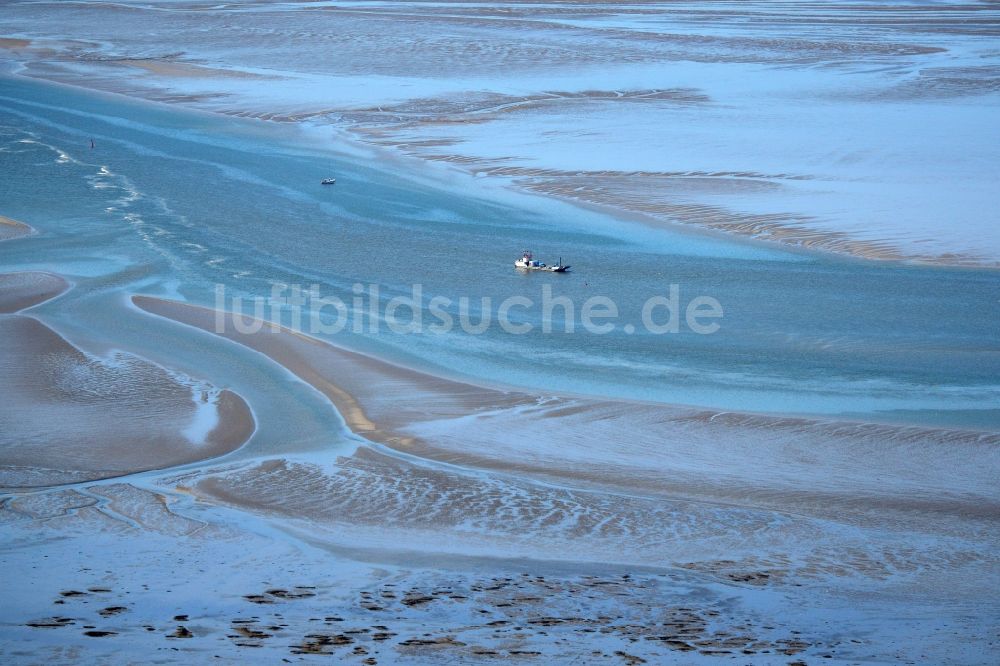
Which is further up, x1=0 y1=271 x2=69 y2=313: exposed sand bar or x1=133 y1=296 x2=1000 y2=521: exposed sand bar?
x1=0 y1=271 x2=69 y2=313: exposed sand bar

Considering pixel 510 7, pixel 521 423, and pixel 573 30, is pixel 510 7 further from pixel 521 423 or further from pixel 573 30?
pixel 521 423

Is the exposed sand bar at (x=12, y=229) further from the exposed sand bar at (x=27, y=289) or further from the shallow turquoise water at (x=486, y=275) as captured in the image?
the exposed sand bar at (x=27, y=289)

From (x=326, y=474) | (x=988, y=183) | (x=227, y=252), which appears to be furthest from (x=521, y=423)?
(x=988, y=183)

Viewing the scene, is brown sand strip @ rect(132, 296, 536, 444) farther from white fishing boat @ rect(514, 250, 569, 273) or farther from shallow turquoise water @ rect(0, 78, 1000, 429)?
white fishing boat @ rect(514, 250, 569, 273)

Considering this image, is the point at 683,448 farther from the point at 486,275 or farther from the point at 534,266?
the point at 486,275

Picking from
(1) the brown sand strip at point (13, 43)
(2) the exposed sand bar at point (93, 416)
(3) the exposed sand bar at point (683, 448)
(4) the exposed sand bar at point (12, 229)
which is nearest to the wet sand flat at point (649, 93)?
(1) the brown sand strip at point (13, 43)

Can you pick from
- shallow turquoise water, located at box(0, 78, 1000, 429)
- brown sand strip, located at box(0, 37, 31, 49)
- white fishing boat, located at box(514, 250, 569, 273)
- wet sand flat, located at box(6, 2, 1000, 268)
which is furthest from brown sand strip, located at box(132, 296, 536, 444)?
brown sand strip, located at box(0, 37, 31, 49)

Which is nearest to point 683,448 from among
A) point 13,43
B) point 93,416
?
point 93,416
